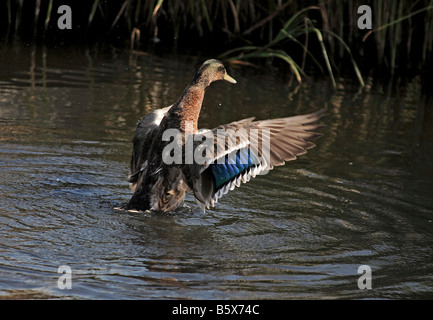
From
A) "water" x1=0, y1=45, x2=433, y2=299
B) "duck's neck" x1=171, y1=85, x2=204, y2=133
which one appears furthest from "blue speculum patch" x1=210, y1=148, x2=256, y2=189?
"duck's neck" x1=171, y1=85, x2=204, y2=133

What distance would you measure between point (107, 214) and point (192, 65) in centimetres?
514

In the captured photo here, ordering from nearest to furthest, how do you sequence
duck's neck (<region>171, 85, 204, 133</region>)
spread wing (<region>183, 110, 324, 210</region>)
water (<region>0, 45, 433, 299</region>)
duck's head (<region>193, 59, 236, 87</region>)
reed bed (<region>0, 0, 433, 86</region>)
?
water (<region>0, 45, 433, 299</region>), spread wing (<region>183, 110, 324, 210</region>), duck's neck (<region>171, 85, 204, 133</region>), duck's head (<region>193, 59, 236, 87</region>), reed bed (<region>0, 0, 433, 86</region>)

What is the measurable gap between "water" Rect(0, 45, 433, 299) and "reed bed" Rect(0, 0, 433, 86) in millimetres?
955

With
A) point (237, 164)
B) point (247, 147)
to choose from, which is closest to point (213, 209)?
point (237, 164)

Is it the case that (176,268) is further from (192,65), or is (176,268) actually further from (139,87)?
(192,65)

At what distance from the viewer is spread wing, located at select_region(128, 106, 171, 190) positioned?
5719mm

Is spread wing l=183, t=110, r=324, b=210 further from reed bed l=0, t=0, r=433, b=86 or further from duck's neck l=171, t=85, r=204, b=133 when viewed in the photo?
reed bed l=0, t=0, r=433, b=86

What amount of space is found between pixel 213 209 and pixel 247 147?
2.29ft

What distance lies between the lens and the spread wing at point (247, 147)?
5.08m

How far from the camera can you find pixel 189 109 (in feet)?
18.4

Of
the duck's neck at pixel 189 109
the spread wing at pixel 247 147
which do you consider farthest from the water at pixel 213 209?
the duck's neck at pixel 189 109

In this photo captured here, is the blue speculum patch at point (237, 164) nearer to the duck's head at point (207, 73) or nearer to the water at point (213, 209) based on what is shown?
the water at point (213, 209)

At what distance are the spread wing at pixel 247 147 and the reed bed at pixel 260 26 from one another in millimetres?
4028
